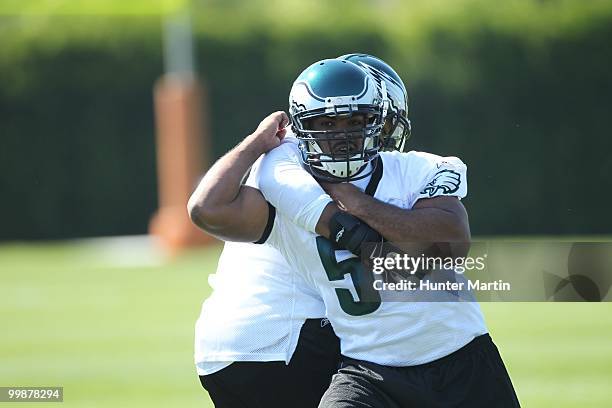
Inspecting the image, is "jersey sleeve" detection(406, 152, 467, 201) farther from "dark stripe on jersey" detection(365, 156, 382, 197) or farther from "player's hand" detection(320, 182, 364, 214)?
"player's hand" detection(320, 182, 364, 214)

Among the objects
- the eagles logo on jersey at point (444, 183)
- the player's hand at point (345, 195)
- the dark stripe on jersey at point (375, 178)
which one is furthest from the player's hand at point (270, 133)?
the eagles logo on jersey at point (444, 183)

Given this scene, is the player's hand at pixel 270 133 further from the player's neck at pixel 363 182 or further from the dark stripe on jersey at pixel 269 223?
the player's neck at pixel 363 182

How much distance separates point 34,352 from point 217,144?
44.9ft

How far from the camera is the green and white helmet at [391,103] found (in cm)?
482

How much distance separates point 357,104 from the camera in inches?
168

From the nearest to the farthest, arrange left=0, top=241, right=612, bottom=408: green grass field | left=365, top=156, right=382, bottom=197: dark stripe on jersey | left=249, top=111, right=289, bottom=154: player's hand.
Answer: left=365, top=156, right=382, bottom=197: dark stripe on jersey < left=249, top=111, right=289, bottom=154: player's hand < left=0, top=241, right=612, bottom=408: green grass field

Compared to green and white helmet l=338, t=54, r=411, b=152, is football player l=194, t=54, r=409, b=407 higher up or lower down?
lower down

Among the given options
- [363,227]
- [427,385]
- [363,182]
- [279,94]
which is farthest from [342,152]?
[279,94]

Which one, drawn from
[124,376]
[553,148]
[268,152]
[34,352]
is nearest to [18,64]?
[553,148]

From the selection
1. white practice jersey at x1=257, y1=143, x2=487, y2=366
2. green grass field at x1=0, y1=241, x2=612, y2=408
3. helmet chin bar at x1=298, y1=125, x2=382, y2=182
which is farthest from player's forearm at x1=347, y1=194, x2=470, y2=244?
green grass field at x1=0, y1=241, x2=612, y2=408

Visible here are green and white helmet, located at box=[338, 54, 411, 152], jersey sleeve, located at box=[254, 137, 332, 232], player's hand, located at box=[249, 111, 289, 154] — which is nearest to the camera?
jersey sleeve, located at box=[254, 137, 332, 232]

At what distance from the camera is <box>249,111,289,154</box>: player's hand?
14.6ft

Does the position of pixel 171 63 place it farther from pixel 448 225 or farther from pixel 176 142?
pixel 448 225

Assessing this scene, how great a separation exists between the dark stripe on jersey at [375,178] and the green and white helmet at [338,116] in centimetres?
2
